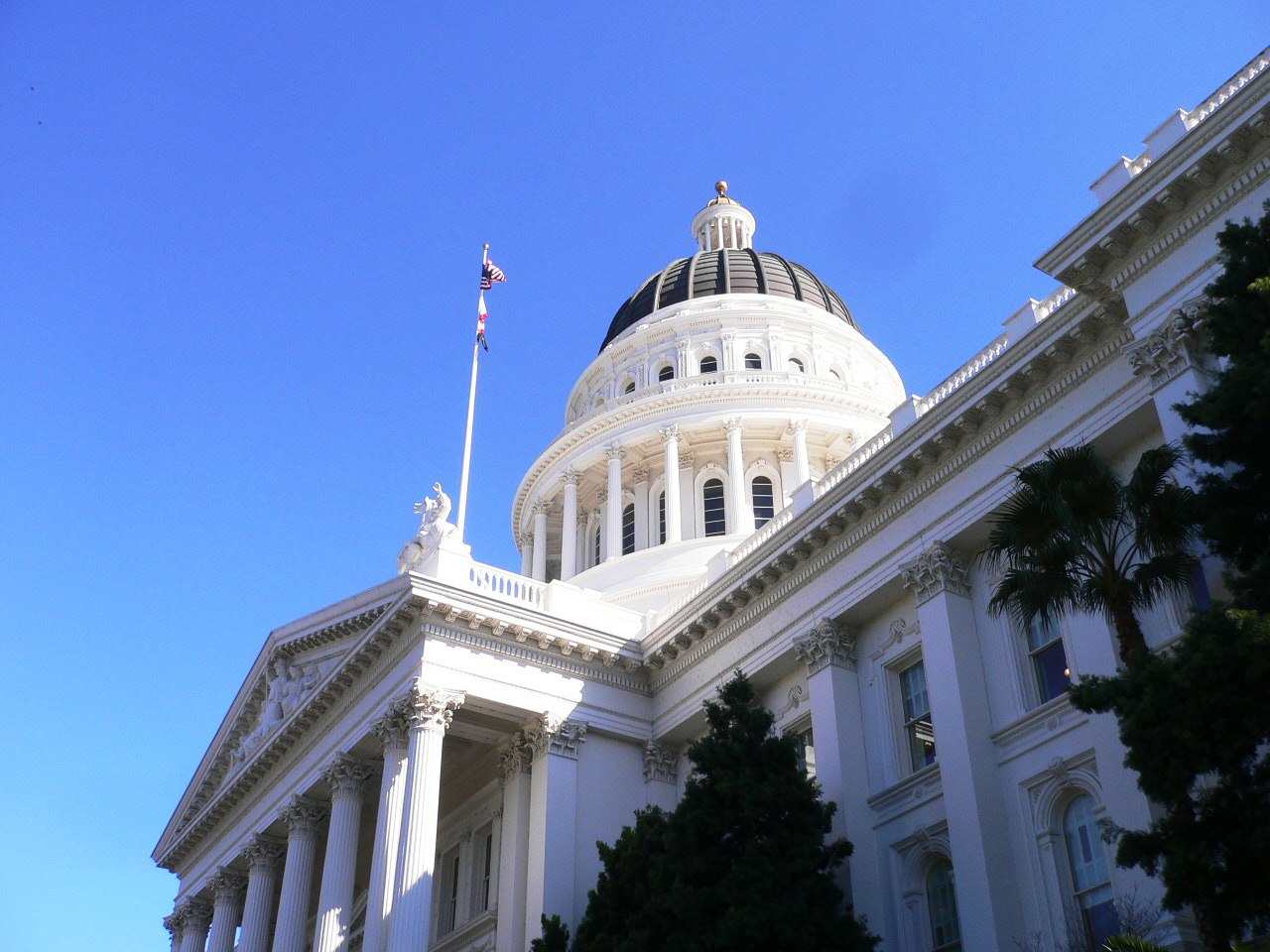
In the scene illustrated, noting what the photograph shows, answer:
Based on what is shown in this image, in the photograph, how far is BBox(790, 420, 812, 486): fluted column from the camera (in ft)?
146

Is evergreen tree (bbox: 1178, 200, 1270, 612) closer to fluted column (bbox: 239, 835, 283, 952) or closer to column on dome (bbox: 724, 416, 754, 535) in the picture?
fluted column (bbox: 239, 835, 283, 952)

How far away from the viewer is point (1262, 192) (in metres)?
18.5

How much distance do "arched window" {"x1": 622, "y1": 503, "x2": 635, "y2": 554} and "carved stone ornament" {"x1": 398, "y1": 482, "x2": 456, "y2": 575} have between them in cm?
1463

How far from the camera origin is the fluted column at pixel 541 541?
4794cm

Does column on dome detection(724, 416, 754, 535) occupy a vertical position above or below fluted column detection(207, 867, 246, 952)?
above

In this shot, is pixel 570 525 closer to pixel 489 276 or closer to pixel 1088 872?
pixel 489 276

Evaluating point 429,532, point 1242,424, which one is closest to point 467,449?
point 429,532

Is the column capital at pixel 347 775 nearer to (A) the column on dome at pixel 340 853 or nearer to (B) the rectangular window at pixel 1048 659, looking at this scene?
(A) the column on dome at pixel 340 853

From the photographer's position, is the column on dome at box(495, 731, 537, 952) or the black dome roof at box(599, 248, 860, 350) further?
the black dome roof at box(599, 248, 860, 350)

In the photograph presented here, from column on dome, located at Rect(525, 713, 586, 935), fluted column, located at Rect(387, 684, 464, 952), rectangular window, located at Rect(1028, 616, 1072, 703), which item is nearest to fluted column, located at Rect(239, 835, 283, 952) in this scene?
fluted column, located at Rect(387, 684, 464, 952)

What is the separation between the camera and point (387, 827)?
27.4 metres

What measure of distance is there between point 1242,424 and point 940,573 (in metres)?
9.51

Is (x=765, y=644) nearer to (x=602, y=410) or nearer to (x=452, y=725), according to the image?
(x=452, y=725)

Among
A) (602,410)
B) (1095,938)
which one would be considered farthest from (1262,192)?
(602,410)
